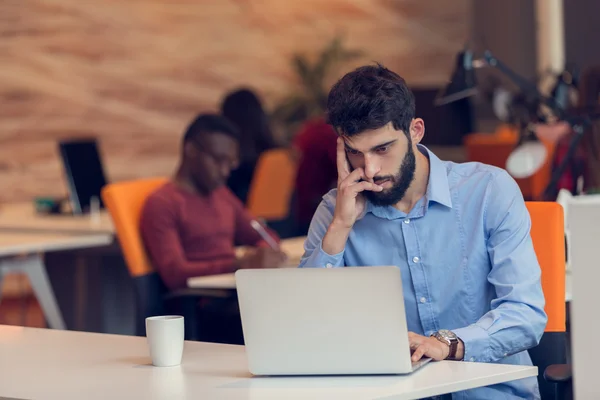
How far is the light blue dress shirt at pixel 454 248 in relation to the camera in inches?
94.0

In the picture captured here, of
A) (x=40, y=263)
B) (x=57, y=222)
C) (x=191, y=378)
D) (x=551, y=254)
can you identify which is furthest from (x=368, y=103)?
(x=40, y=263)

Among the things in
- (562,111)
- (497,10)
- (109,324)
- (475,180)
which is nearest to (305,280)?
(475,180)

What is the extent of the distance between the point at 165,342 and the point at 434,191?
0.73 metres

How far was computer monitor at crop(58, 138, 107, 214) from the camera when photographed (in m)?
5.60

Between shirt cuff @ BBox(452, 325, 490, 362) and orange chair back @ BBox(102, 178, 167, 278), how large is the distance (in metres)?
1.88

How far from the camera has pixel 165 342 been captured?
7.18ft

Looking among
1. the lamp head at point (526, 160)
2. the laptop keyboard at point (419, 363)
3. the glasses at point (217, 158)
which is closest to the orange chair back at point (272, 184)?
the glasses at point (217, 158)

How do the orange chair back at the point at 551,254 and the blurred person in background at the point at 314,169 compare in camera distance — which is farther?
the blurred person in background at the point at 314,169

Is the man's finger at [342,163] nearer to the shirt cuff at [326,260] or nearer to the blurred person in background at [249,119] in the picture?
the shirt cuff at [326,260]

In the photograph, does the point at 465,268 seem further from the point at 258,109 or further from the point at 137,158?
the point at 137,158

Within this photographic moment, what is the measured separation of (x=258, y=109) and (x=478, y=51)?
3920 millimetres

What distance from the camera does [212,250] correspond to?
4.18m

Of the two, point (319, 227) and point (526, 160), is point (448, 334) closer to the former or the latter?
point (319, 227)

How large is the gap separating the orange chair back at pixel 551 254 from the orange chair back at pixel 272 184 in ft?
12.9
